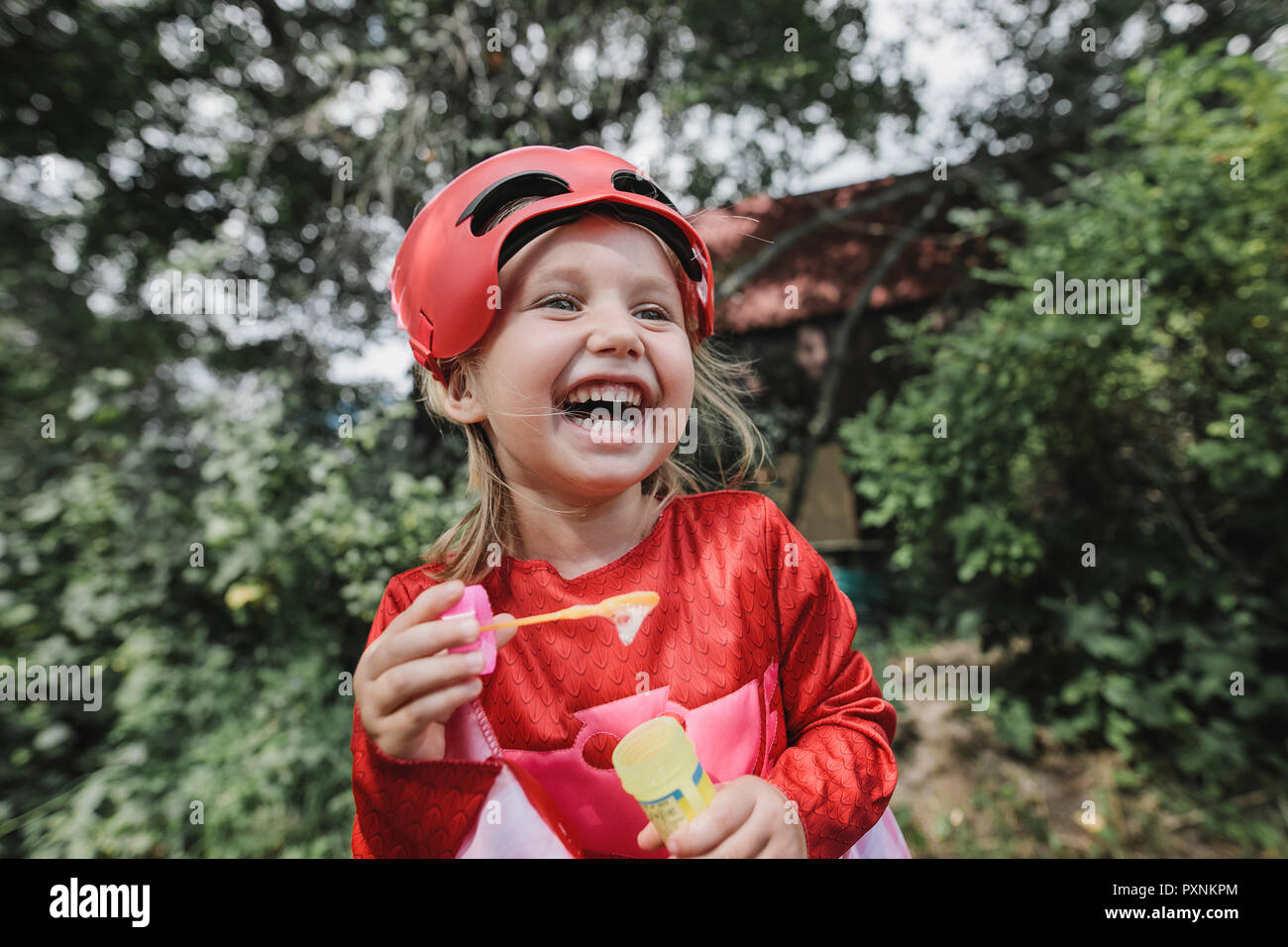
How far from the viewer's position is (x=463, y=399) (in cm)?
104

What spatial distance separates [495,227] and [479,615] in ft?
1.84

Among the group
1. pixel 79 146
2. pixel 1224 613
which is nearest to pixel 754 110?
pixel 1224 613

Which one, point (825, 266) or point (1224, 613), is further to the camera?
point (825, 266)

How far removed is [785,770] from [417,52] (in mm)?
3929

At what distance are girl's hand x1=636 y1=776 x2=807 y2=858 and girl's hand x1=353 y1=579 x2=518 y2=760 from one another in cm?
31

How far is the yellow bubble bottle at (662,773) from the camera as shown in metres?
0.75

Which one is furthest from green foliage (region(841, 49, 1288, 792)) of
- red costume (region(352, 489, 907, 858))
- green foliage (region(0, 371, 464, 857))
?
green foliage (region(0, 371, 464, 857))

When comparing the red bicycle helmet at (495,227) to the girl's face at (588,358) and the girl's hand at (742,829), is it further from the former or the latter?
the girl's hand at (742,829)

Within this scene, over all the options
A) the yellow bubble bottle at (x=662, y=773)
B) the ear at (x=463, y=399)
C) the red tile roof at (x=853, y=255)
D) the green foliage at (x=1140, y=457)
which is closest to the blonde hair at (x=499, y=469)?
the ear at (x=463, y=399)

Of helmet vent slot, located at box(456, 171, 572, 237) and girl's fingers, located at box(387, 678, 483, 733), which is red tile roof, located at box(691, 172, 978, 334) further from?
girl's fingers, located at box(387, 678, 483, 733)

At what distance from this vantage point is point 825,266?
4410 millimetres

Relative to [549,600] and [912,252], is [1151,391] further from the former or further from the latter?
[549,600]

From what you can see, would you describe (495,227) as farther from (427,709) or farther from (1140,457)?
(1140,457)

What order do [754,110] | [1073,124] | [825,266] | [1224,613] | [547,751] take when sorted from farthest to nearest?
[825,266]
[1073,124]
[754,110]
[1224,613]
[547,751]
